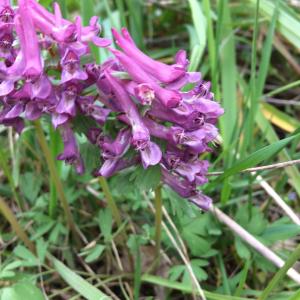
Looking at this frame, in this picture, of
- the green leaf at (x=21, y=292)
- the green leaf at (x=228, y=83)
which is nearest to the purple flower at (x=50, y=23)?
the green leaf at (x=21, y=292)

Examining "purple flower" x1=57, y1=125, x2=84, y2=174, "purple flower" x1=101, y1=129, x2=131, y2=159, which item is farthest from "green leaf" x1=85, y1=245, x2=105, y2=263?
"purple flower" x1=101, y1=129, x2=131, y2=159

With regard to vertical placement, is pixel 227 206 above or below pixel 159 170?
below

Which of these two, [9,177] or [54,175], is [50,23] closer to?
[54,175]

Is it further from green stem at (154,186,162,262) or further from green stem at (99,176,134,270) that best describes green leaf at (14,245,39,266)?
green stem at (154,186,162,262)

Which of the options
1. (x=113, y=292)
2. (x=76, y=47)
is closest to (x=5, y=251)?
(x=113, y=292)

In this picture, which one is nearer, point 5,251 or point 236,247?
point 236,247

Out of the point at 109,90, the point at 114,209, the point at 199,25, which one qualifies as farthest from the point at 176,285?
the point at 199,25

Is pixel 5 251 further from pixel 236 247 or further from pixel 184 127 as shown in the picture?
pixel 184 127
